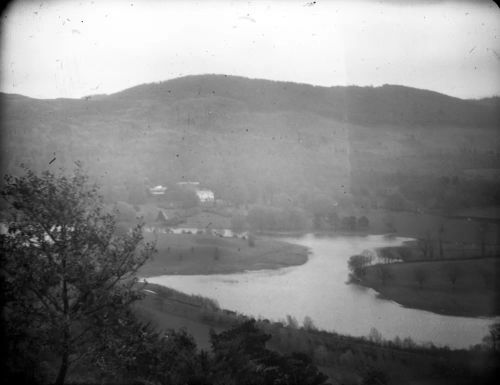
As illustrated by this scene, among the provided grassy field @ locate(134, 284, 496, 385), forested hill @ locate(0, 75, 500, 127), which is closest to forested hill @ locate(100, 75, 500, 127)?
forested hill @ locate(0, 75, 500, 127)

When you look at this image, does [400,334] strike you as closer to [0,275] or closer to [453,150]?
[453,150]

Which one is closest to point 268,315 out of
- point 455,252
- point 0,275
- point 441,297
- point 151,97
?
point 441,297

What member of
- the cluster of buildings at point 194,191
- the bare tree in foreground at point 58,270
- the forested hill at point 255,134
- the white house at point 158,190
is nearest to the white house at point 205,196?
the cluster of buildings at point 194,191

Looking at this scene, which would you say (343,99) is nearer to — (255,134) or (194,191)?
(255,134)

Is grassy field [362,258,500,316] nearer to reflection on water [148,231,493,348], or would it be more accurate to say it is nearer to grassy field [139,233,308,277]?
reflection on water [148,231,493,348]

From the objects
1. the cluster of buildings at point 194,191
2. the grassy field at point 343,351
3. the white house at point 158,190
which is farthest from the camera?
the cluster of buildings at point 194,191

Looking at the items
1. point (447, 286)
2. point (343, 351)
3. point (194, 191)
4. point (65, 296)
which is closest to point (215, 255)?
point (194, 191)

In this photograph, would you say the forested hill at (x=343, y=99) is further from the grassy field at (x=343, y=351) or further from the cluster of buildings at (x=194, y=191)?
the grassy field at (x=343, y=351)
